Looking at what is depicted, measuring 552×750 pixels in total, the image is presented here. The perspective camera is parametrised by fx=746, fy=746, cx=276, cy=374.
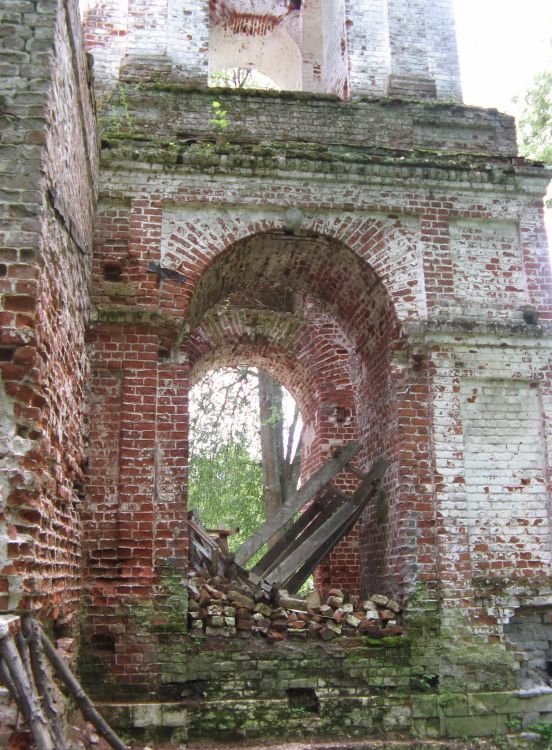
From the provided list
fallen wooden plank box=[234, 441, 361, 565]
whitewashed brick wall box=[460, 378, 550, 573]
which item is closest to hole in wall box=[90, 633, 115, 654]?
fallen wooden plank box=[234, 441, 361, 565]

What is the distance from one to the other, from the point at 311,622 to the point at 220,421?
8.53 metres

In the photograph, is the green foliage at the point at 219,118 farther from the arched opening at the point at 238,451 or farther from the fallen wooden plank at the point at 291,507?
the arched opening at the point at 238,451

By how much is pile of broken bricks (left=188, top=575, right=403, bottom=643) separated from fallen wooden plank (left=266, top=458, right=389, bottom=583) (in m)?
0.30

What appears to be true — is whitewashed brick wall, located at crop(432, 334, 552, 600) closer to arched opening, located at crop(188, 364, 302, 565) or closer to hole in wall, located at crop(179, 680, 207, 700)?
hole in wall, located at crop(179, 680, 207, 700)

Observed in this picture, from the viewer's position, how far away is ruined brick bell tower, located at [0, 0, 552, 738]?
5980 mm

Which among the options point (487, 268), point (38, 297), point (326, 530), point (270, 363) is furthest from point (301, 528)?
point (38, 297)

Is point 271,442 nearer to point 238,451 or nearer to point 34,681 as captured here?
point 238,451

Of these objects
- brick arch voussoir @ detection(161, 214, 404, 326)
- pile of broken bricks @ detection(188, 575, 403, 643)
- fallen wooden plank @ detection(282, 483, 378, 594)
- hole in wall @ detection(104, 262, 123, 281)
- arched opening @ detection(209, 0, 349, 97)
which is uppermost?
arched opening @ detection(209, 0, 349, 97)

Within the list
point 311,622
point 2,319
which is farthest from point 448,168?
point 2,319

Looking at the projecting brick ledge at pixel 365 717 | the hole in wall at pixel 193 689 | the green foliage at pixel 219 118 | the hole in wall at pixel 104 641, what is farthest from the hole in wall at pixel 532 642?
the green foliage at pixel 219 118

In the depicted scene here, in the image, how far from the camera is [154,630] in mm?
6031

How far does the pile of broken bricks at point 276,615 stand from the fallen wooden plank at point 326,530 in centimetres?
30

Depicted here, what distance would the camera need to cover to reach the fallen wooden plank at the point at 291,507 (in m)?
7.15

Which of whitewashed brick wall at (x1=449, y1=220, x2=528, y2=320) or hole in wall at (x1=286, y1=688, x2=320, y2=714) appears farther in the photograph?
whitewashed brick wall at (x1=449, y1=220, x2=528, y2=320)
